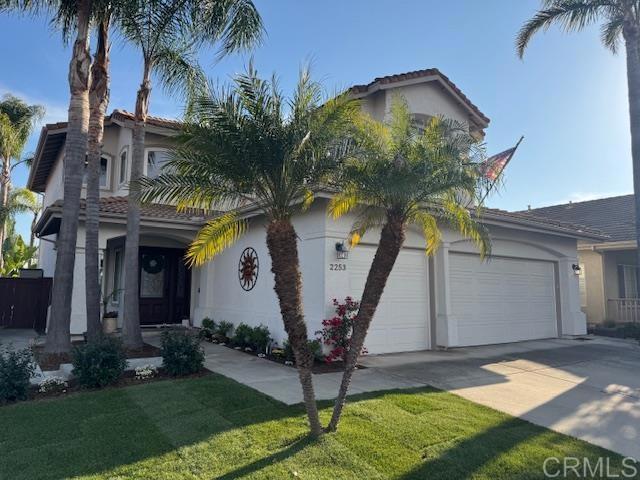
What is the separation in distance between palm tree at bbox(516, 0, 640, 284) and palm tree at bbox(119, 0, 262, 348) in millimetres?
8991

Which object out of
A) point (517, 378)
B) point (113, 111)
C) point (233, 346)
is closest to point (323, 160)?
point (517, 378)

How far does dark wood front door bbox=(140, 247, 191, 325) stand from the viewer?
50.2 feet

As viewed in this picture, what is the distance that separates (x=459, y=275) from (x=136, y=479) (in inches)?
402

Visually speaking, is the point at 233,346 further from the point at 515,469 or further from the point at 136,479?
the point at 515,469

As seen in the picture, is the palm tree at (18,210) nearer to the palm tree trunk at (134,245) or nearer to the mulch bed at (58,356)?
the palm tree trunk at (134,245)

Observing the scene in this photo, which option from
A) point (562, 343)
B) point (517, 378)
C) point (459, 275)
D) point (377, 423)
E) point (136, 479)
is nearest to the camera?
point (136, 479)

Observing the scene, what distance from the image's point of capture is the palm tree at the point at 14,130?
73.7 ft

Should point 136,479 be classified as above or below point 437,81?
below

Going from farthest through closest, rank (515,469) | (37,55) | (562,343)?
(562,343), (37,55), (515,469)

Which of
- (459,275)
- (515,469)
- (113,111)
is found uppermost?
(113,111)

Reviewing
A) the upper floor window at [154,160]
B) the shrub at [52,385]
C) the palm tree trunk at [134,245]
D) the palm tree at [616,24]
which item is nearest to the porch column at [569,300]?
the palm tree at [616,24]

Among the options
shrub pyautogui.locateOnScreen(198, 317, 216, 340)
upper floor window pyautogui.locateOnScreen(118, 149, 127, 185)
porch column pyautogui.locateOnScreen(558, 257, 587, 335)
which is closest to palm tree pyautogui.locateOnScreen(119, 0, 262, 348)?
shrub pyautogui.locateOnScreen(198, 317, 216, 340)

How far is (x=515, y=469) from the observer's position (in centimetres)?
445

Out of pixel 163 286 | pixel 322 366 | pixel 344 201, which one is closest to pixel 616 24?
pixel 344 201
